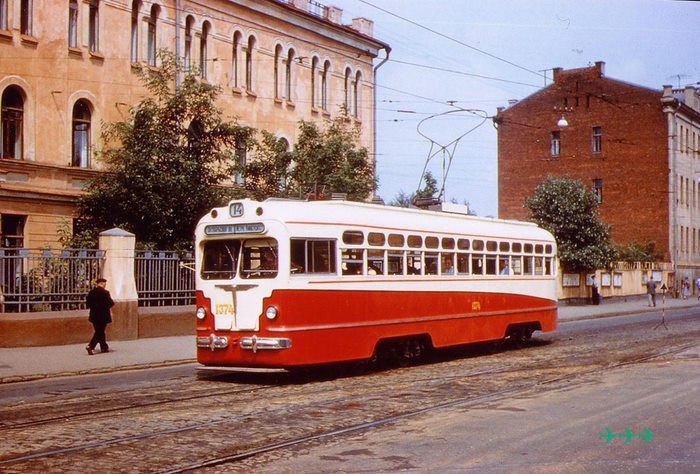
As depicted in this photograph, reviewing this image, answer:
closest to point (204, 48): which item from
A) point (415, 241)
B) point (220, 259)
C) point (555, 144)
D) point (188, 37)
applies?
point (188, 37)

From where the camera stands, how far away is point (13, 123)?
91.7ft

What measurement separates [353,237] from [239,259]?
1.89m

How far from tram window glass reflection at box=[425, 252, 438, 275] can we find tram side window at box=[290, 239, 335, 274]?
2.79m

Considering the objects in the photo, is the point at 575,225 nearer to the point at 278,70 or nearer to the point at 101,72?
the point at 278,70

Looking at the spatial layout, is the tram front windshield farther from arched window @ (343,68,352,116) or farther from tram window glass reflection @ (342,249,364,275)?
arched window @ (343,68,352,116)

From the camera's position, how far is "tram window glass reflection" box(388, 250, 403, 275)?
55.0 feet

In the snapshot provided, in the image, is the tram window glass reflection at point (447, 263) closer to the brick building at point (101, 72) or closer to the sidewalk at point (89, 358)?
the sidewalk at point (89, 358)

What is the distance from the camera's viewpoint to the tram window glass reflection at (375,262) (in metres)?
16.3

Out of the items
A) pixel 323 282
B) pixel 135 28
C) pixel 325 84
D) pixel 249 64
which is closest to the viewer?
pixel 323 282

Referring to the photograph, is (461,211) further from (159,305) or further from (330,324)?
(159,305)

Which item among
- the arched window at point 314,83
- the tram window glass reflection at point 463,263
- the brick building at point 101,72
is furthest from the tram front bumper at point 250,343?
the arched window at point 314,83

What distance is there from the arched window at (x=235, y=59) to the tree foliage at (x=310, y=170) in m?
5.87

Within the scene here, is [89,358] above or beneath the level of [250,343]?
beneath

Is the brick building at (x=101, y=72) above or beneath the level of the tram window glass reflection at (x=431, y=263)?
above
